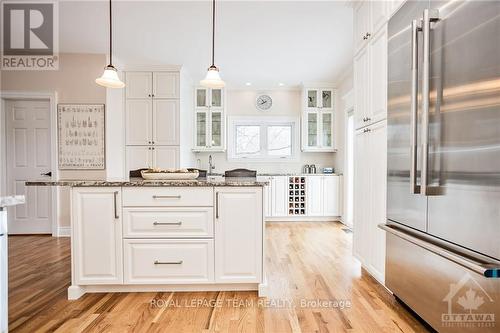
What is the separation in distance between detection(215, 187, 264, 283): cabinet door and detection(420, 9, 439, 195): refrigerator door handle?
107cm

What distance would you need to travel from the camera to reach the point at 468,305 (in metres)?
1.30

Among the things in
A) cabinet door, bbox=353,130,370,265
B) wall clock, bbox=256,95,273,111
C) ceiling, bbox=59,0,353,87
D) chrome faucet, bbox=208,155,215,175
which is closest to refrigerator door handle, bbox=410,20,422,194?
cabinet door, bbox=353,130,370,265

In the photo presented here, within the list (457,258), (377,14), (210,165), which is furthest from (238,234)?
(210,165)

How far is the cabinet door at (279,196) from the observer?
501 centimetres

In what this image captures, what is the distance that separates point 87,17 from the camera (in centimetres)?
307

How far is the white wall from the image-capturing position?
18.1 feet

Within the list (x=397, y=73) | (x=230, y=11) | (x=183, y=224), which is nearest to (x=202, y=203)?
(x=183, y=224)

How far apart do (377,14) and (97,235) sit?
280 centimetres

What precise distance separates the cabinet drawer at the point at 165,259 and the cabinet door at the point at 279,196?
297cm

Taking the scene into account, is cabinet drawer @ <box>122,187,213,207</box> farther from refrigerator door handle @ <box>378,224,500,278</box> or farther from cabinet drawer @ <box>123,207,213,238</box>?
refrigerator door handle @ <box>378,224,500,278</box>

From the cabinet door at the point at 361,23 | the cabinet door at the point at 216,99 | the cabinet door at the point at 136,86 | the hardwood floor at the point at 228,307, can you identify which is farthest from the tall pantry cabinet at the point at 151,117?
the cabinet door at the point at 361,23

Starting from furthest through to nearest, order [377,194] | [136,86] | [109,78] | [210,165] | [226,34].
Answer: [210,165] < [136,86] < [226,34] < [109,78] < [377,194]

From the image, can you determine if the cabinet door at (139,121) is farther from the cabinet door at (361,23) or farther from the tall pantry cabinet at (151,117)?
the cabinet door at (361,23)

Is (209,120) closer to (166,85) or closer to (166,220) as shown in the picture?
(166,85)
